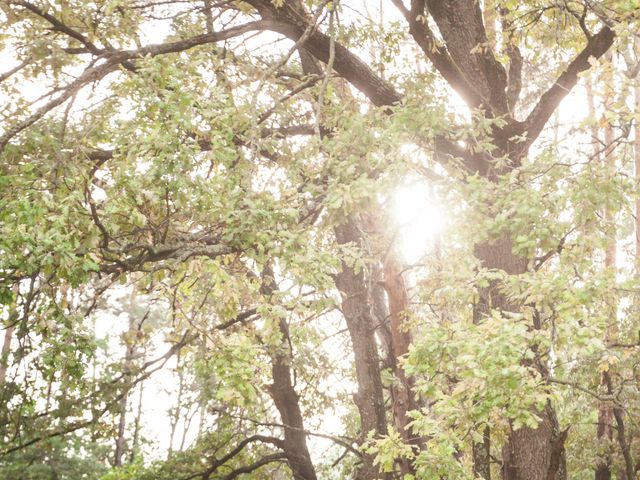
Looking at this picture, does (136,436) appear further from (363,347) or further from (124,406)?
(363,347)

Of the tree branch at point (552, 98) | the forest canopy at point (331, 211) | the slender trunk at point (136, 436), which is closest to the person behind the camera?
the forest canopy at point (331, 211)

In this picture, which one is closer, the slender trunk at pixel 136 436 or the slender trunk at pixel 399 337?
the slender trunk at pixel 399 337

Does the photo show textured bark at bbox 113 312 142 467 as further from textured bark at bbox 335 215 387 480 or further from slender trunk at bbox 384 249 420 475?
slender trunk at bbox 384 249 420 475

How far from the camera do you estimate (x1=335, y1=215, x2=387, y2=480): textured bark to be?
1001 centimetres

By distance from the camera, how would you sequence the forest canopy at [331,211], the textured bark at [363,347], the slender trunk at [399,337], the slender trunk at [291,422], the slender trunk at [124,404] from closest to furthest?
the forest canopy at [331,211] < the slender trunk at [124,404] < the slender trunk at [399,337] < the textured bark at [363,347] < the slender trunk at [291,422]

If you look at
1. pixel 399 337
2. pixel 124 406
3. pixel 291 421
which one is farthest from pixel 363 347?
pixel 124 406

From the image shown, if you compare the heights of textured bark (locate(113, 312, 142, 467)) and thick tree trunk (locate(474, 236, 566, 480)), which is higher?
textured bark (locate(113, 312, 142, 467))

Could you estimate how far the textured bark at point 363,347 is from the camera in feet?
32.8

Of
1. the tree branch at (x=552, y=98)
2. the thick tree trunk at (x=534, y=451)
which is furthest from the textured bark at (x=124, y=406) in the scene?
the tree branch at (x=552, y=98)

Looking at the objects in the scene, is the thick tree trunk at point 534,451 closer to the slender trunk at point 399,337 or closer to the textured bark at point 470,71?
the textured bark at point 470,71

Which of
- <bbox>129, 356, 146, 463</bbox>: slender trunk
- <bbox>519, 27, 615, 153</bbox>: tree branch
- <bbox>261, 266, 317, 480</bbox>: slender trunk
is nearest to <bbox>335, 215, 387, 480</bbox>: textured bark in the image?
<bbox>261, 266, 317, 480</bbox>: slender trunk

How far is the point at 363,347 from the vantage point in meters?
10.2

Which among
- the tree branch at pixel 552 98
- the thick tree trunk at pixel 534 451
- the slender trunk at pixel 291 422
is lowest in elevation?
the thick tree trunk at pixel 534 451

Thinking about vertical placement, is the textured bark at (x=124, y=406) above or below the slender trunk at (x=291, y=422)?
above
